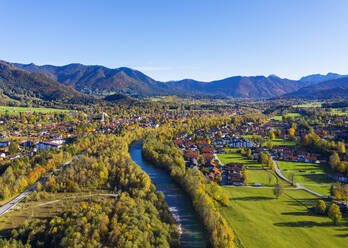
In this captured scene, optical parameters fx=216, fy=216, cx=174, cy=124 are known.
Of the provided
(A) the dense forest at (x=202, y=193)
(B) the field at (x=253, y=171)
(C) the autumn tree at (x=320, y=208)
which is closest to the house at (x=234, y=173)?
(B) the field at (x=253, y=171)

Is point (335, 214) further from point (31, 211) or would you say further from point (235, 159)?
point (31, 211)

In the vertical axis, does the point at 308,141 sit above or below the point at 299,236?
above

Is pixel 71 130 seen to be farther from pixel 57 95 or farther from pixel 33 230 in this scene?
pixel 57 95

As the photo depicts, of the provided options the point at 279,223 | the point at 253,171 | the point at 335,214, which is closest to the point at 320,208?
the point at 335,214

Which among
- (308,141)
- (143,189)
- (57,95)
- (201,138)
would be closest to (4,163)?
(143,189)

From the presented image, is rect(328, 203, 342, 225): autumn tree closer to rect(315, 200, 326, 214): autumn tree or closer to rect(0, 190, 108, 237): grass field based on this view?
rect(315, 200, 326, 214): autumn tree

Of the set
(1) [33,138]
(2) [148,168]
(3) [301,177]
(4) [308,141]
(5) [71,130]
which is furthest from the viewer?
(5) [71,130]
